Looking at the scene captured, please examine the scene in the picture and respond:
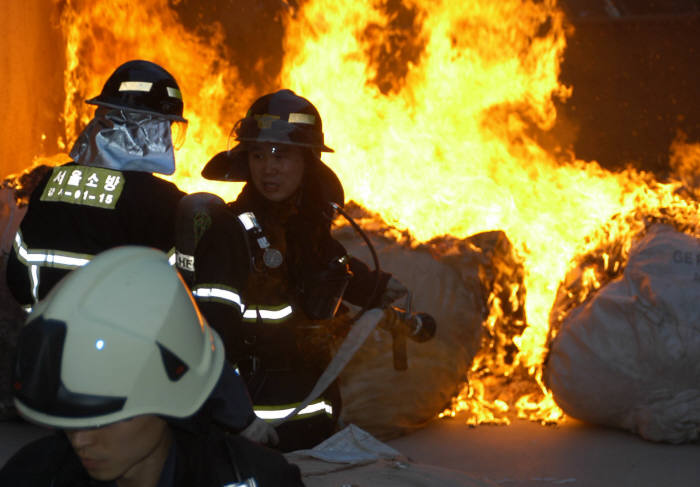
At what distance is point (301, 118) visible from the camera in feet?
10.0

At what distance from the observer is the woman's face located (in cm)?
297

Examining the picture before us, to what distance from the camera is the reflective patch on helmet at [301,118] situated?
3039mm

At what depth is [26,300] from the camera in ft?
7.89

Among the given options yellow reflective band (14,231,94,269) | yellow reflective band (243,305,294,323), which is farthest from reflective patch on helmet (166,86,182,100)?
yellow reflective band (243,305,294,323)

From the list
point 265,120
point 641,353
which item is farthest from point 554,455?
point 265,120

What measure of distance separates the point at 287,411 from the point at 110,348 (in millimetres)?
1485

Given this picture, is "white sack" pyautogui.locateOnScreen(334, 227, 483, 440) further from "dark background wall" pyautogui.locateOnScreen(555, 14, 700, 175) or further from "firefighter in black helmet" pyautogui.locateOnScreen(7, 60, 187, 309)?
"dark background wall" pyautogui.locateOnScreen(555, 14, 700, 175)

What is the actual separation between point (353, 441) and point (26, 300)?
1.07m

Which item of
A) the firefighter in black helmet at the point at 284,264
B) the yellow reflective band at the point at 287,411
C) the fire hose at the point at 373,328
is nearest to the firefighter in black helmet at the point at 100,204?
the firefighter in black helmet at the point at 284,264

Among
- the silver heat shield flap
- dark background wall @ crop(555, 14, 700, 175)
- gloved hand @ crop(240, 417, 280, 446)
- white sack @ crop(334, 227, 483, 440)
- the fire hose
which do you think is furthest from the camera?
dark background wall @ crop(555, 14, 700, 175)

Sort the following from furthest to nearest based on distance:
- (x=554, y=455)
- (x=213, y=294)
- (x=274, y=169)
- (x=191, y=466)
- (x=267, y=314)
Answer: (x=554, y=455), (x=274, y=169), (x=267, y=314), (x=213, y=294), (x=191, y=466)

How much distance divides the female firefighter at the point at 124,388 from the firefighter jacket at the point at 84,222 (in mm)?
886

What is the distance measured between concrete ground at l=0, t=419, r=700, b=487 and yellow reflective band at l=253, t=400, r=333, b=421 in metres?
0.91

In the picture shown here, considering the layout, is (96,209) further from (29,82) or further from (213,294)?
(29,82)
